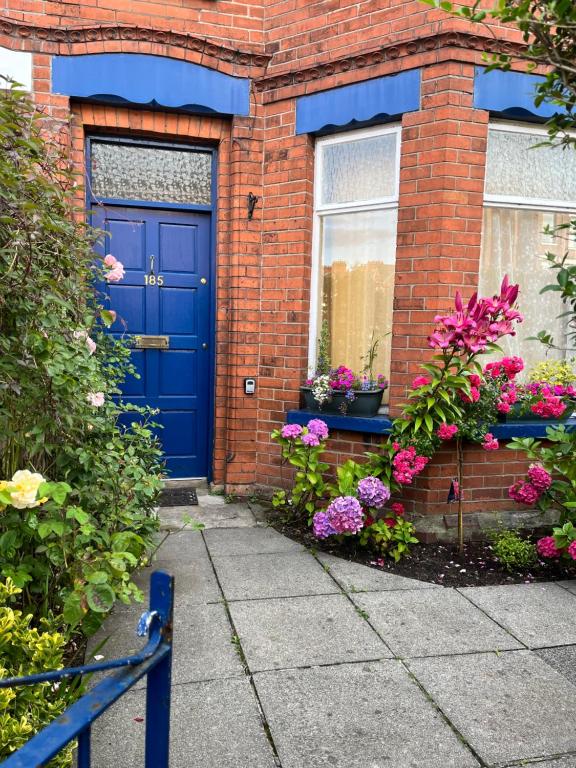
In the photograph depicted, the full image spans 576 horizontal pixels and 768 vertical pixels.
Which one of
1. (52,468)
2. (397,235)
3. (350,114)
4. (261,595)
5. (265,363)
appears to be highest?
(350,114)

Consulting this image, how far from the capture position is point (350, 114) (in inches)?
179

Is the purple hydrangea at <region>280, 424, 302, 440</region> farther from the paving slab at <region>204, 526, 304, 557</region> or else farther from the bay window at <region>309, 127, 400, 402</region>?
the bay window at <region>309, 127, 400, 402</region>

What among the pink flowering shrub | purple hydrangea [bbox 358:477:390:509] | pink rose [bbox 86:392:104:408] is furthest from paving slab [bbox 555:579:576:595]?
pink rose [bbox 86:392:104:408]

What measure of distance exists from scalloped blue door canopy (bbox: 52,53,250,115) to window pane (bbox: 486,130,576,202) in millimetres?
2189

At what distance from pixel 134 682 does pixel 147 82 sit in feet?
15.6

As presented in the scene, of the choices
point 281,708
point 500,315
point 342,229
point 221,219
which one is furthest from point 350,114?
point 281,708

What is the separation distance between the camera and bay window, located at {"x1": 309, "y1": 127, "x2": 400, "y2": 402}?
4668 mm

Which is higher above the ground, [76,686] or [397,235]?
[397,235]

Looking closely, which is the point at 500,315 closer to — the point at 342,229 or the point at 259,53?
the point at 342,229

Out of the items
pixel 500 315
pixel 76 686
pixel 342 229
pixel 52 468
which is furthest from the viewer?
pixel 342 229

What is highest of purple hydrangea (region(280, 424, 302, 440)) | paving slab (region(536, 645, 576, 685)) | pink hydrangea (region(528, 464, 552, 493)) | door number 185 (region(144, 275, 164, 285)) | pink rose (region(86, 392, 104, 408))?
door number 185 (region(144, 275, 164, 285))

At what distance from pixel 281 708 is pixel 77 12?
5.10 metres

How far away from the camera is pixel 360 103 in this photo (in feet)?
14.8

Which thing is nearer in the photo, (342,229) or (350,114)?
(350,114)
